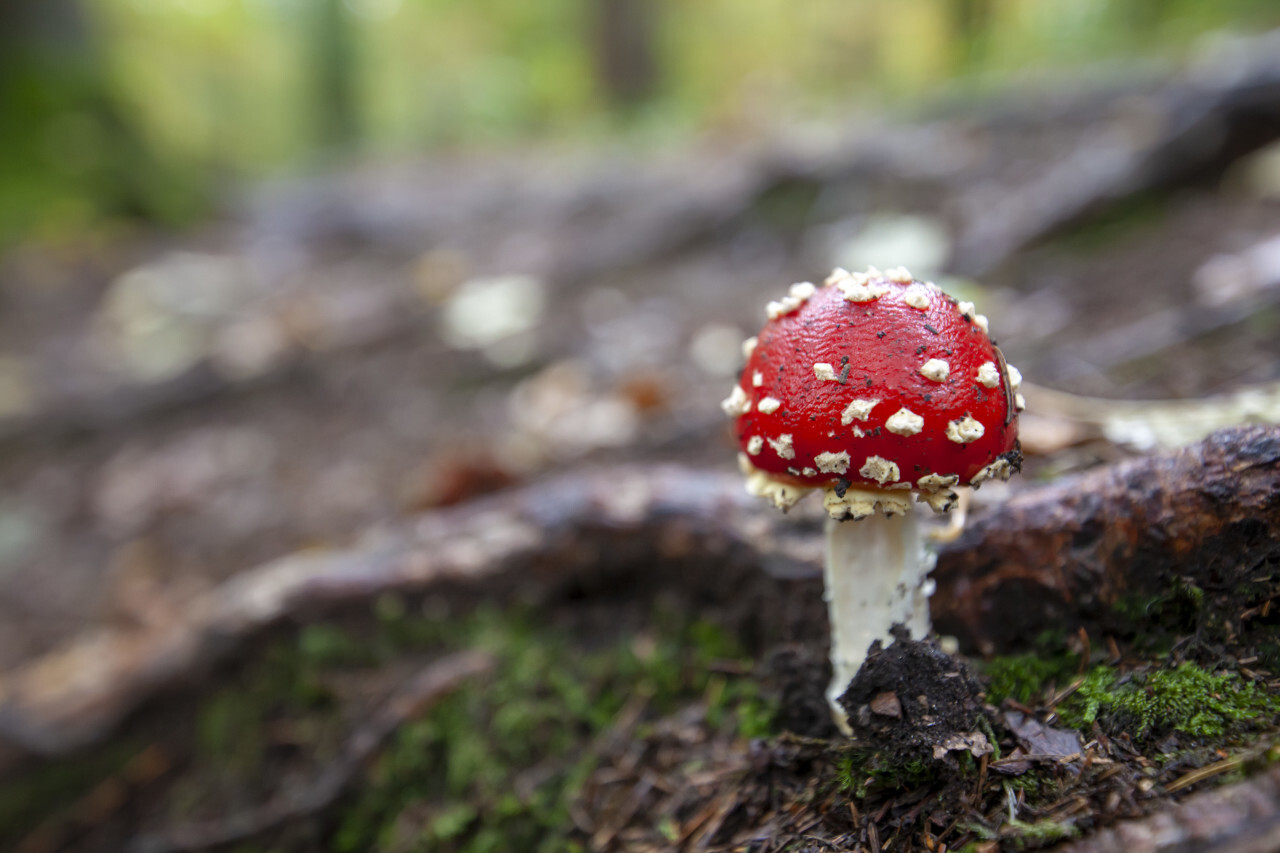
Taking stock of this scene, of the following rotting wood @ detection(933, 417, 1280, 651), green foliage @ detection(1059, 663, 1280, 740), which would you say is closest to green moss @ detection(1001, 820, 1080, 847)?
green foliage @ detection(1059, 663, 1280, 740)

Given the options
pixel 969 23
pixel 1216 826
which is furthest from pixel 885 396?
pixel 969 23

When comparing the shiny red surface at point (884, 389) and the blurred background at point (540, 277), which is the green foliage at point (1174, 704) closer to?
the shiny red surface at point (884, 389)

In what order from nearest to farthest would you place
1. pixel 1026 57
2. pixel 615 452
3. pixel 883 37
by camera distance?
pixel 615 452, pixel 1026 57, pixel 883 37

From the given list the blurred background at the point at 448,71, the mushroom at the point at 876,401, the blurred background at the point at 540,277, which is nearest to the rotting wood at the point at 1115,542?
the mushroom at the point at 876,401

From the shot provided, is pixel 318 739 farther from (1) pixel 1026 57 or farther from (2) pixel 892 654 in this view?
(1) pixel 1026 57

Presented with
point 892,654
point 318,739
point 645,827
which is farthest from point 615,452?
point 892,654
